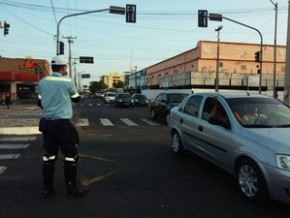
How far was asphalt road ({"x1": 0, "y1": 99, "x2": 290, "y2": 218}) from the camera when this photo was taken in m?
5.65

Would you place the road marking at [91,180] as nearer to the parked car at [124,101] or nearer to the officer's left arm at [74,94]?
the officer's left arm at [74,94]

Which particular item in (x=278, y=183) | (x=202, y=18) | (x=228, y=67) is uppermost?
(x=202, y=18)

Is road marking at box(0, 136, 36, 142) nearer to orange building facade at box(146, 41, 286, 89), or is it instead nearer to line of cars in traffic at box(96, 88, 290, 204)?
line of cars in traffic at box(96, 88, 290, 204)

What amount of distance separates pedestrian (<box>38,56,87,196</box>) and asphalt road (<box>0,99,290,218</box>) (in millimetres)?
385

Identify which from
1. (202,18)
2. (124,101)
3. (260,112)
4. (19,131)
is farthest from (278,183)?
(124,101)

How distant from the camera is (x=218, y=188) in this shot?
6.88 metres

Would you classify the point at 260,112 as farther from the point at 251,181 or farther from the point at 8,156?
the point at 8,156

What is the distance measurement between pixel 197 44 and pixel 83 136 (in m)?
55.1

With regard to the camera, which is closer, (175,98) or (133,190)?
(133,190)

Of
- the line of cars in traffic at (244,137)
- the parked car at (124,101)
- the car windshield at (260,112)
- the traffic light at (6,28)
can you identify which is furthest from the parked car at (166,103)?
the parked car at (124,101)

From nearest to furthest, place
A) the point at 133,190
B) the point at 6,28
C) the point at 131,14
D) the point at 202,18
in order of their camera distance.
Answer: the point at 133,190 < the point at 131,14 < the point at 202,18 < the point at 6,28

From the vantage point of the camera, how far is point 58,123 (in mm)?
6203

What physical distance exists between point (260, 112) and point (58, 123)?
3366 millimetres

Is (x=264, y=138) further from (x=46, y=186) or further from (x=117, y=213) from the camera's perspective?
(x=46, y=186)
